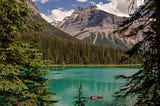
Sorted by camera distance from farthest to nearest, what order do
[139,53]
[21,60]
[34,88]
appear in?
[34,88] < [21,60] < [139,53]

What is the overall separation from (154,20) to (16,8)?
5739 mm

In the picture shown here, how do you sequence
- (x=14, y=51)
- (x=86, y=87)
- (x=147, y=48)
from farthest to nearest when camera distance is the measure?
(x=86, y=87), (x=14, y=51), (x=147, y=48)

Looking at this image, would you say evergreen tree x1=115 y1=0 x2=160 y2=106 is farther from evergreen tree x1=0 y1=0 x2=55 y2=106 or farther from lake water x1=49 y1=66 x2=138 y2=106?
lake water x1=49 y1=66 x2=138 y2=106

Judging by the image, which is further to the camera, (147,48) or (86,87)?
(86,87)

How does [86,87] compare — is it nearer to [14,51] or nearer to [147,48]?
[14,51]

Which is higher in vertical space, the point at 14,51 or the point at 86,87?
the point at 14,51

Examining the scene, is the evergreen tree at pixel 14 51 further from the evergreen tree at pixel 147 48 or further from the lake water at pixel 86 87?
the lake water at pixel 86 87

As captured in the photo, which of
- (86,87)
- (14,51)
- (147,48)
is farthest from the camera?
(86,87)

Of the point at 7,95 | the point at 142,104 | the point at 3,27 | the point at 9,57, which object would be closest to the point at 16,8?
the point at 3,27

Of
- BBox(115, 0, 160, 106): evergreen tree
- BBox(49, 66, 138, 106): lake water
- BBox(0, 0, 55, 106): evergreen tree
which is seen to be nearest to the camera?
BBox(115, 0, 160, 106): evergreen tree

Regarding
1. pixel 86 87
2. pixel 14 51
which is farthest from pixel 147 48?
pixel 86 87

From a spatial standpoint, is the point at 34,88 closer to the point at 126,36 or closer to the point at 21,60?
the point at 21,60

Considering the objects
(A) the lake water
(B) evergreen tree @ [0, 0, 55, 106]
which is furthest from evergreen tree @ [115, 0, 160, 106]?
(A) the lake water

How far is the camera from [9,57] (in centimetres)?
1169
